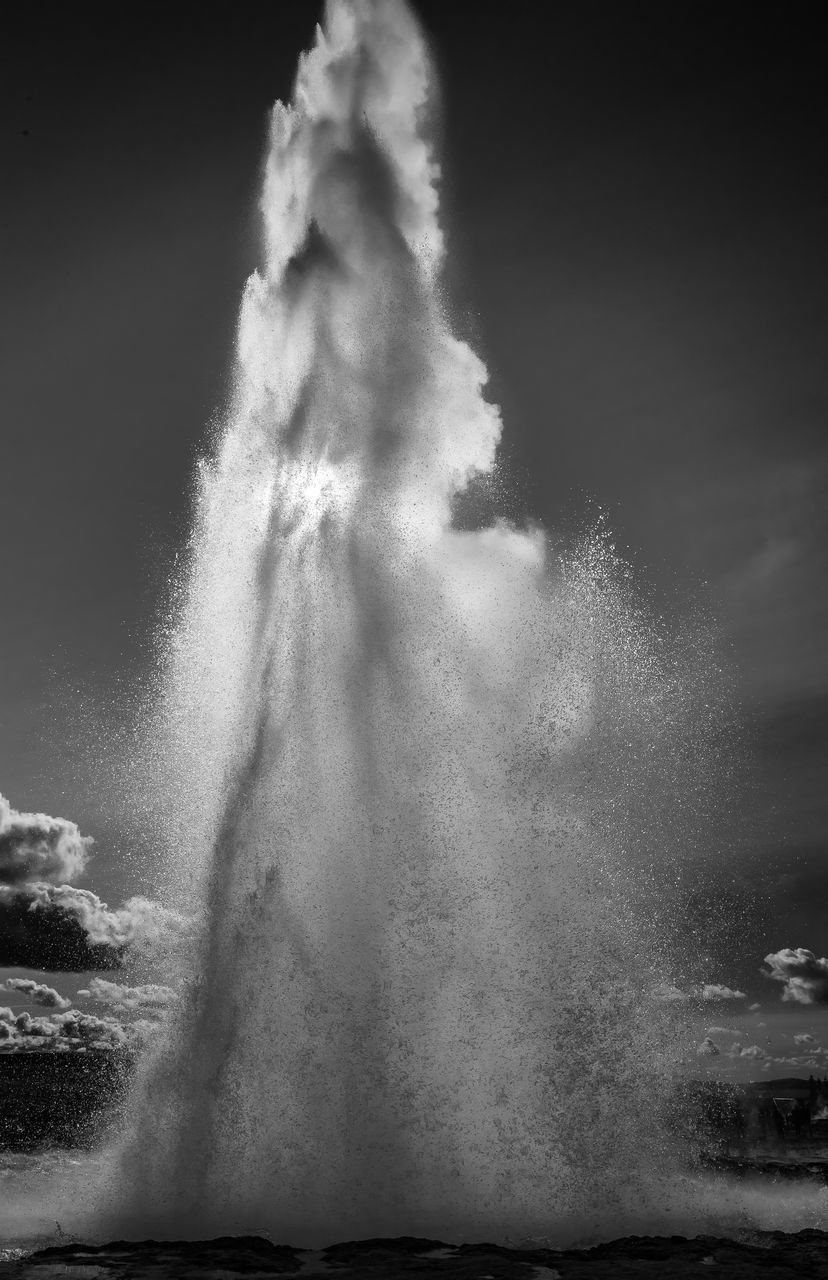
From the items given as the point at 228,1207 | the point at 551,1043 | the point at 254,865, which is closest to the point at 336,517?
the point at 254,865

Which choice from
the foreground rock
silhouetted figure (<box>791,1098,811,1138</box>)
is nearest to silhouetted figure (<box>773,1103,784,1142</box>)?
silhouetted figure (<box>791,1098,811,1138</box>)

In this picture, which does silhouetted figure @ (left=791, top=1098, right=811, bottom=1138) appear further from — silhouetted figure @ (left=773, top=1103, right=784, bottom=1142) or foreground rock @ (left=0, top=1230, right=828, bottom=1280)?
foreground rock @ (left=0, top=1230, right=828, bottom=1280)

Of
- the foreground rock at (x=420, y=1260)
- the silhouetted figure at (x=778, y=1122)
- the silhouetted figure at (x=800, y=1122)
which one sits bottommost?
the silhouetted figure at (x=800, y=1122)

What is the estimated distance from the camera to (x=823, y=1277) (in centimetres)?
1691

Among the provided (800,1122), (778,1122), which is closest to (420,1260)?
(778,1122)

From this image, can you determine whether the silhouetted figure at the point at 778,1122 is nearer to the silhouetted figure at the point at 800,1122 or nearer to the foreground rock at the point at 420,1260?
the silhouetted figure at the point at 800,1122

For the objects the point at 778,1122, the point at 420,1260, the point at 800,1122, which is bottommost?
the point at 800,1122

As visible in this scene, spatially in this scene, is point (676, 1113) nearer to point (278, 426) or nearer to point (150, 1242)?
point (150, 1242)

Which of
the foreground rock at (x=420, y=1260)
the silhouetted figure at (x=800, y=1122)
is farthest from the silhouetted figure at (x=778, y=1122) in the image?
the foreground rock at (x=420, y=1260)

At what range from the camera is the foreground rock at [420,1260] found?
664 inches

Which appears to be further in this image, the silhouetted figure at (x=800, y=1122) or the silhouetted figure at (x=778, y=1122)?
the silhouetted figure at (x=800, y=1122)

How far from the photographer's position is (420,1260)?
18.2 metres

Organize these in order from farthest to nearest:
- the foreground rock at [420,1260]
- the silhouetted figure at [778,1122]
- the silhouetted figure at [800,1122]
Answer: the silhouetted figure at [800,1122] → the silhouetted figure at [778,1122] → the foreground rock at [420,1260]

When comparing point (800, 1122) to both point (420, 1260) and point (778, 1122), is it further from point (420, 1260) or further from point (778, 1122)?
point (420, 1260)
